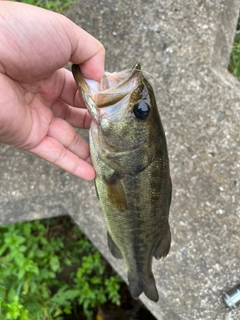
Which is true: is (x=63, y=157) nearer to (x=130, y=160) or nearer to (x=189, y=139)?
(x=130, y=160)

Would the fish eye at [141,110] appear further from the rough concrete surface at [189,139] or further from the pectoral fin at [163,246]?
the rough concrete surface at [189,139]

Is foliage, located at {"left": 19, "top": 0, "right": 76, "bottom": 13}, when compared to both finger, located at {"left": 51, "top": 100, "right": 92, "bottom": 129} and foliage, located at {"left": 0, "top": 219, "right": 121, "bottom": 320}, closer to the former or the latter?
finger, located at {"left": 51, "top": 100, "right": 92, "bottom": 129}

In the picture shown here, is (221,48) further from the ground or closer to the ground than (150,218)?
further from the ground

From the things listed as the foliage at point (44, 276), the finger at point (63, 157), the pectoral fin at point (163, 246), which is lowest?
the foliage at point (44, 276)

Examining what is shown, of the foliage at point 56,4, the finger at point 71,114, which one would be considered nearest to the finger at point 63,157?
the finger at point 71,114

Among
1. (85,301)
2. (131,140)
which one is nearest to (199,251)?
(85,301)

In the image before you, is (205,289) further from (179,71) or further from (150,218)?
(179,71)

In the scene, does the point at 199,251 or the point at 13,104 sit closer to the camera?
the point at 13,104
